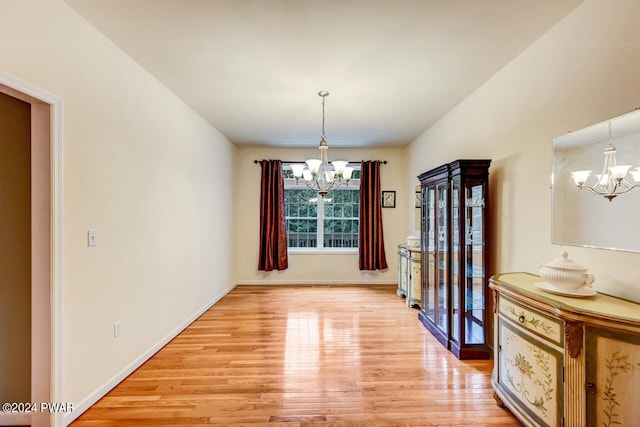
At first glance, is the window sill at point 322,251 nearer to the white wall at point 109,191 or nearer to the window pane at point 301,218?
the window pane at point 301,218

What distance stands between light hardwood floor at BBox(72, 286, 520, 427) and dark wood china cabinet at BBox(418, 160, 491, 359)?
196 mm

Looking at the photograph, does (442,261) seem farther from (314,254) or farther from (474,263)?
(314,254)

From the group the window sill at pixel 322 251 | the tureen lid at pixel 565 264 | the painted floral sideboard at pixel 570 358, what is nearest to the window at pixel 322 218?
the window sill at pixel 322 251

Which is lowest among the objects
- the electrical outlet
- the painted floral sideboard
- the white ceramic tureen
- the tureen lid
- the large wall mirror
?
the painted floral sideboard

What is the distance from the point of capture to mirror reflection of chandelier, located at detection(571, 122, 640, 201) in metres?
1.53

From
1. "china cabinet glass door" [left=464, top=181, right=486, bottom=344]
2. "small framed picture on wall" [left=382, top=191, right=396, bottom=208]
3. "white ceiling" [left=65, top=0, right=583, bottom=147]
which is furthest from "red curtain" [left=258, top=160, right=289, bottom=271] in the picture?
"china cabinet glass door" [left=464, top=181, right=486, bottom=344]

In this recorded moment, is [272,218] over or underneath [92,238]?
over

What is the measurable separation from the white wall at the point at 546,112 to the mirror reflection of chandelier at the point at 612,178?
9 centimetres

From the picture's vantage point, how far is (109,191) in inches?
85.3

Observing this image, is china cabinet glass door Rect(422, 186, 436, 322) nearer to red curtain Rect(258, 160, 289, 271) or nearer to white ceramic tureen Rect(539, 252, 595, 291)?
white ceramic tureen Rect(539, 252, 595, 291)

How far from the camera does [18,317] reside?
1.80m

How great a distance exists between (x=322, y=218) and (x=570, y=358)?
4552 millimetres

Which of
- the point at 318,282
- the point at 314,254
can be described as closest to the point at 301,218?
the point at 314,254

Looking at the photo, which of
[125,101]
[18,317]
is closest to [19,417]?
[18,317]
